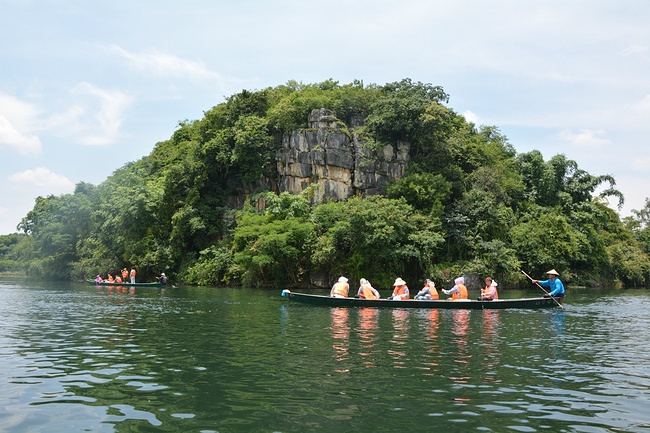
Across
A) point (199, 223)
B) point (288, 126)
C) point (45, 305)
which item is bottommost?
point (45, 305)

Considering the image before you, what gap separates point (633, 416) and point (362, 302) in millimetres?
14208

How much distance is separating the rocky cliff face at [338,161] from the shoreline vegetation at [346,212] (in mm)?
226

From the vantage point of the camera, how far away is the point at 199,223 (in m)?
45.5

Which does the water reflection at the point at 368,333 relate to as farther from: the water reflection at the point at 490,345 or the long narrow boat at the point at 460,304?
the water reflection at the point at 490,345

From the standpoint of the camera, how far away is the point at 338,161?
4384 centimetres

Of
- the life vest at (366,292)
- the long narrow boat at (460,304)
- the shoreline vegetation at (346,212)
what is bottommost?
the long narrow boat at (460,304)

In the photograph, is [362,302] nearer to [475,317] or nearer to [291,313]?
[291,313]

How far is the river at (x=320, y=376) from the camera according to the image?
239 inches

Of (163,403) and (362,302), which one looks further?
(362,302)

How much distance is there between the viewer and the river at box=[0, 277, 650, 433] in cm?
607

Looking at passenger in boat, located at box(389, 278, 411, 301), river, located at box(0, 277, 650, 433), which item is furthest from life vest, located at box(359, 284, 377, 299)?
river, located at box(0, 277, 650, 433)

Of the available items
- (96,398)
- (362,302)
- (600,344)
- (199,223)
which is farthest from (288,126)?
(96,398)

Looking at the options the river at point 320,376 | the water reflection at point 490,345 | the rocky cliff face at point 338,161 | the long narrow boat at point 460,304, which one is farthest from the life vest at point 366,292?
the rocky cliff face at point 338,161

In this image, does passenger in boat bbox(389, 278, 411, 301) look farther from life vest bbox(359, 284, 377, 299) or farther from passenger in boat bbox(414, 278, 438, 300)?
life vest bbox(359, 284, 377, 299)
